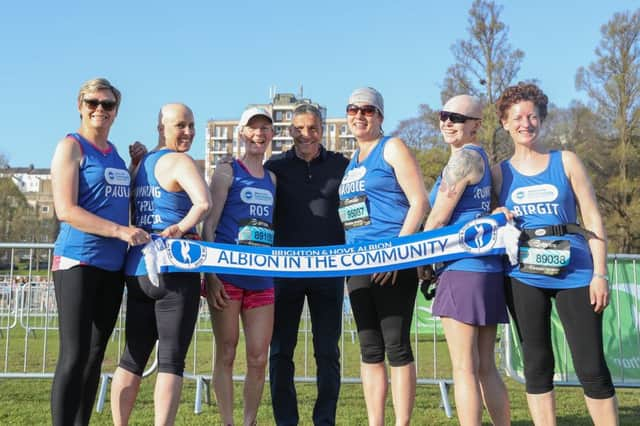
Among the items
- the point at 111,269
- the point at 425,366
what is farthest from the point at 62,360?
the point at 425,366

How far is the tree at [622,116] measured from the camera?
84.1ft

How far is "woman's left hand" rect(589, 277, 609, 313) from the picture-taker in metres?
3.25

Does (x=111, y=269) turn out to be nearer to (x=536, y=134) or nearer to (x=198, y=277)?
(x=198, y=277)

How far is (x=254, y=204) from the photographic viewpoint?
4027 millimetres

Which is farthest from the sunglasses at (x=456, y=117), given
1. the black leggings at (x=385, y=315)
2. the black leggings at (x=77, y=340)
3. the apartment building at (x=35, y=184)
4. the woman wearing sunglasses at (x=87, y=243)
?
the apartment building at (x=35, y=184)

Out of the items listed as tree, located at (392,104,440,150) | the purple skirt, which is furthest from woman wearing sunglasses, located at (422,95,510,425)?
tree, located at (392,104,440,150)

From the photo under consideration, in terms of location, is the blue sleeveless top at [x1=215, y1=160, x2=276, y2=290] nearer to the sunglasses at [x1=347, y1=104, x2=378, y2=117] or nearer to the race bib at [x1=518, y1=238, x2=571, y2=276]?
the sunglasses at [x1=347, y1=104, x2=378, y2=117]

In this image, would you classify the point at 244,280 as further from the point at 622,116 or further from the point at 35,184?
the point at 35,184

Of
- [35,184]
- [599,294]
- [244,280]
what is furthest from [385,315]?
[35,184]

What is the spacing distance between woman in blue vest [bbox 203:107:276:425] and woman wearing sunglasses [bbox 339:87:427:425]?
0.54 m

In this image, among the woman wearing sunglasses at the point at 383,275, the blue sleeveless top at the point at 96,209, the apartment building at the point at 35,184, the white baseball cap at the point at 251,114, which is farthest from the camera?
the apartment building at the point at 35,184

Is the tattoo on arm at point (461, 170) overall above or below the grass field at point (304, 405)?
above

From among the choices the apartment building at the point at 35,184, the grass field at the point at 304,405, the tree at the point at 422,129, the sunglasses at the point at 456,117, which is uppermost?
the apartment building at the point at 35,184

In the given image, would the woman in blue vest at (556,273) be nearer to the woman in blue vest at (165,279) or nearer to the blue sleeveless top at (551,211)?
the blue sleeveless top at (551,211)
